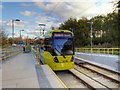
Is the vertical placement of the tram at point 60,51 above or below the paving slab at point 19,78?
above

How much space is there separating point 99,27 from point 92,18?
8781 millimetres

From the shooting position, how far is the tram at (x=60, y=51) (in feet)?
57.0

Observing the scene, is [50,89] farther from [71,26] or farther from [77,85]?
[71,26]

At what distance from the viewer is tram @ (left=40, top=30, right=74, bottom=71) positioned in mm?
17375

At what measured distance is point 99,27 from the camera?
92.6 m

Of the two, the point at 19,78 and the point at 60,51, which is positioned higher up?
the point at 60,51

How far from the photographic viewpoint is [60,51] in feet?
57.8

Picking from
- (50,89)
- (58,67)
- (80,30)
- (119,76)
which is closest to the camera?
(50,89)

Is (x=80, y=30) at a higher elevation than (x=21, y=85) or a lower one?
higher

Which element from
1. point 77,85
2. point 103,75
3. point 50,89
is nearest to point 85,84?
point 77,85

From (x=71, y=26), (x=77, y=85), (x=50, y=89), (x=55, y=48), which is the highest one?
(x=71, y=26)

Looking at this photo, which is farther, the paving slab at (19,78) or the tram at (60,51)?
the tram at (60,51)

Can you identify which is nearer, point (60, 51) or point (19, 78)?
point (19, 78)

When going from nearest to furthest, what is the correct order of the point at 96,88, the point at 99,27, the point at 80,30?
the point at 96,88 → the point at 80,30 → the point at 99,27
